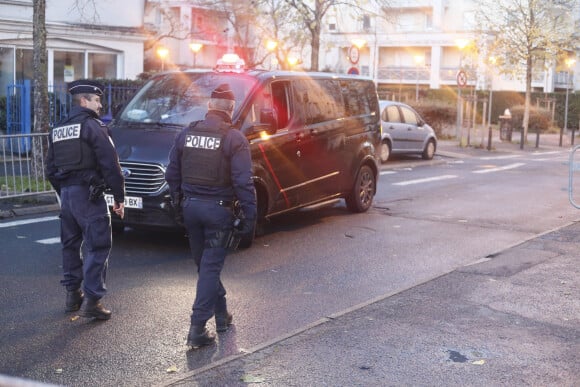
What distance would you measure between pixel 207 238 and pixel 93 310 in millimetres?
1254

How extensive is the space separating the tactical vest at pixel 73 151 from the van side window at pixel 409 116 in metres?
16.6

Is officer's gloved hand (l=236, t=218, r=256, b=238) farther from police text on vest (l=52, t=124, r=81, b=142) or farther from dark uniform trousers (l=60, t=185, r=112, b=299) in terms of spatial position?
police text on vest (l=52, t=124, r=81, b=142)

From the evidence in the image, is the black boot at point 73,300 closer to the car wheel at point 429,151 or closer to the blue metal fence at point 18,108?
the blue metal fence at point 18,108

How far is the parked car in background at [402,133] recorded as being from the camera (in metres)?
21.3

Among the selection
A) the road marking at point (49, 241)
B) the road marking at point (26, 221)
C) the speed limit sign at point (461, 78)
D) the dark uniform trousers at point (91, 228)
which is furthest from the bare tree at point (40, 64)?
the speed limit sign at point (461, 78)

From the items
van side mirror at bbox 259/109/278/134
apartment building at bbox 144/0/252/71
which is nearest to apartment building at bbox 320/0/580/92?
apartment building at bbox 144/0/252/71

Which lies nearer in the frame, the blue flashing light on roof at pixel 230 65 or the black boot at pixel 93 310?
the black boot at pixel 93 310

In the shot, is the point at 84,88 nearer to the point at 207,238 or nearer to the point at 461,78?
the point at 207,238

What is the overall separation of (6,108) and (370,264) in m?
13.4

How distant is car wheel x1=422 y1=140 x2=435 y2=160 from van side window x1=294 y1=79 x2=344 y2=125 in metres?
11.8

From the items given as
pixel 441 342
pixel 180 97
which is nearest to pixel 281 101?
pixel 180 97

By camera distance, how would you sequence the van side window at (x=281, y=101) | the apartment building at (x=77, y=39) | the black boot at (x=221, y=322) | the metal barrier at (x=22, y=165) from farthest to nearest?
the apartment building at (x=77, y=39)
the metal barrier at (x=22, y=165)
the van side window at (x=281, y=101)
the black boot at (x=221, y=322)

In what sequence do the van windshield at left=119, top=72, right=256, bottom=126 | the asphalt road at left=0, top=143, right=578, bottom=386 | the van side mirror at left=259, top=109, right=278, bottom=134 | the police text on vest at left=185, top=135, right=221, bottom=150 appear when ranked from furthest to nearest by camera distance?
the van windshield at left=119, top=72, right=256, bottom=126, the van side mirror at left=259, top=109, right=278, bottom=134, the police text on vest at left=185, top=135, right=221, bottom=150, the asphalt road at left=0, top=143, right=578, bottom=386

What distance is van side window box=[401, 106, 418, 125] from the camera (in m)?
22.3
